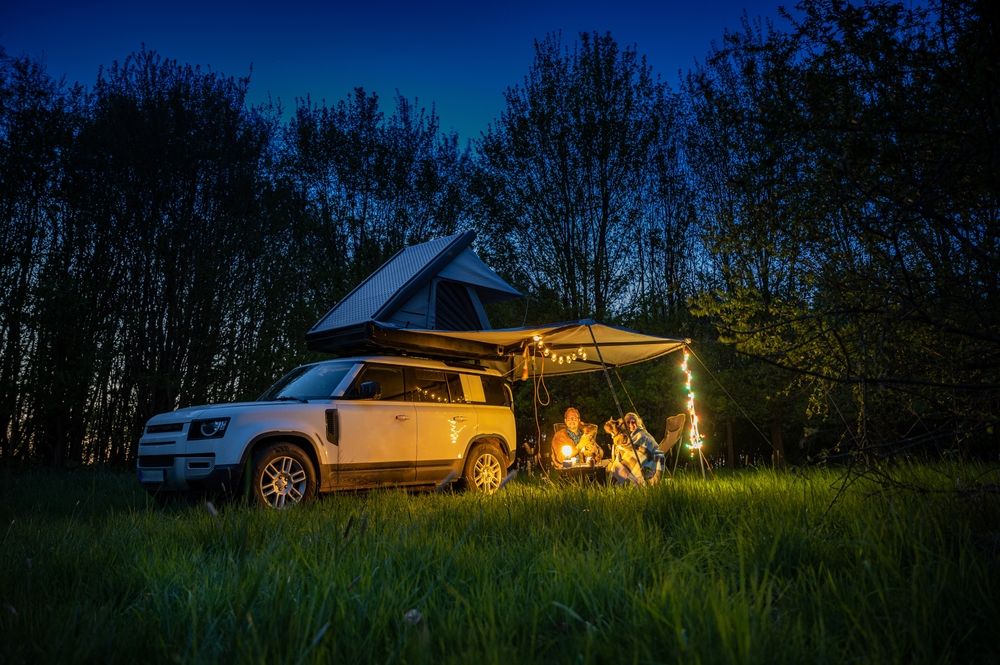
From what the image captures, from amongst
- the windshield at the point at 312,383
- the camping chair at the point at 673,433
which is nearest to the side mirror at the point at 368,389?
the windshield at the point at 312,383

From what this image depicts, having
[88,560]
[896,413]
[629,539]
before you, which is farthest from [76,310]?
[896,413]

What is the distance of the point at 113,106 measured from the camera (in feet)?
45.3

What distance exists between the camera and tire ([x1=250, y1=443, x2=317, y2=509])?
6711 millimetres

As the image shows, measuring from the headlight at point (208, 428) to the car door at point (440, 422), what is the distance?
2522 millimetres

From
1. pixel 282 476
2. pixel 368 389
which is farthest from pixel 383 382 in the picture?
pixel 282 476

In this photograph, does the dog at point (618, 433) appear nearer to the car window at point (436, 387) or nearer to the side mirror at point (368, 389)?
the car window at point (436, 387)

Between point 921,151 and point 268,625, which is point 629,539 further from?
point 921,151

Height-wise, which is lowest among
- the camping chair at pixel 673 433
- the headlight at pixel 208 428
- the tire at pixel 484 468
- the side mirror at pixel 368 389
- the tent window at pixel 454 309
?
the tire at pixel 484 468

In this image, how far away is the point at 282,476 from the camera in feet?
22.8

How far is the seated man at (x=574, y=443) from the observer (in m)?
10.2

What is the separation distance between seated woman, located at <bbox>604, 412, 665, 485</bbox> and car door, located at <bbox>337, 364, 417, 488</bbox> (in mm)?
2839

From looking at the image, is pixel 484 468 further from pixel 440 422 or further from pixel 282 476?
pixel 282 476

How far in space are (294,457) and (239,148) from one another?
10.6 meters

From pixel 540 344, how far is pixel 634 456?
7.19 feet
